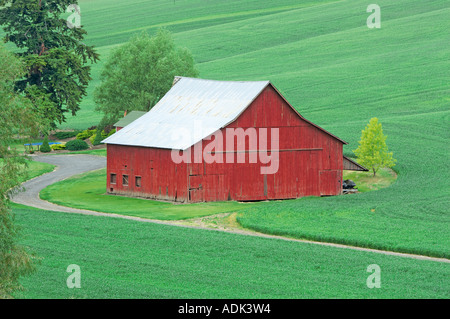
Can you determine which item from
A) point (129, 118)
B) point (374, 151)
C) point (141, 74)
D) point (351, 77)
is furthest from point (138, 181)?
point (351, 77)

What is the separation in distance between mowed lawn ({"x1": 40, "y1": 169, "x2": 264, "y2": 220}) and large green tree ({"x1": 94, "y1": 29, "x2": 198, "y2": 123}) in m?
20.7

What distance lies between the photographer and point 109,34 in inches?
5561

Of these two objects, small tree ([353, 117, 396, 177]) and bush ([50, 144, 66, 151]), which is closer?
small tree ([353, 117, 396, 177])

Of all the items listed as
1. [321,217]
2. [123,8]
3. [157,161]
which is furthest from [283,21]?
[321,217]

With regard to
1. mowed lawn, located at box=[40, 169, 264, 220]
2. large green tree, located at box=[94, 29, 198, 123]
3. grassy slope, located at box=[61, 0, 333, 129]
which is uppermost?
grassy slope, located at box=[61, 0, 333, 129]

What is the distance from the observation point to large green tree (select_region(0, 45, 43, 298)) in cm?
2050

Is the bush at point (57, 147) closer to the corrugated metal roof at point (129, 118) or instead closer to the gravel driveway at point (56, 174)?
the gravel driveway at point (56, 174)

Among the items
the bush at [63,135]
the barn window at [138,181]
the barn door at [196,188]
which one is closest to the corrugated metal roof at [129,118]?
the bush at [63,135]

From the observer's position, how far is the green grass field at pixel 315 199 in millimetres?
26062

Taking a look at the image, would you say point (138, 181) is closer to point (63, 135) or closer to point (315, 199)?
point (315, 199)

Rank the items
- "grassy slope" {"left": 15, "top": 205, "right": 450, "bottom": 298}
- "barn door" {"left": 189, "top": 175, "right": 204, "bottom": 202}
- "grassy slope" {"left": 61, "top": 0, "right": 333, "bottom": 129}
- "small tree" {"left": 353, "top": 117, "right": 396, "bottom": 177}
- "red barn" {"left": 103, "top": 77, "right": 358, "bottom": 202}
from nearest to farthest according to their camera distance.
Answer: "grassy slope" {"left": 15, "top": 205, "right": 450, "bottom": 298}, "barn door" {"left": 189, "top": 175, "right": 204, "bottom": 202}, "red barn" {"left": 103, "top": 77, "right": 358, "bottom": 202}, "small tree" {"left": 353, "top": 117, "right": 396, "bottom": 177}, "grassy slope" {"left": 61, "top": 0, "right": 333, "bottom": 129}

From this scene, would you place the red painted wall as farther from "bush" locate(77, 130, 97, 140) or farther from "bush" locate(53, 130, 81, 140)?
"bush" locate(53, 130, 81, 140)

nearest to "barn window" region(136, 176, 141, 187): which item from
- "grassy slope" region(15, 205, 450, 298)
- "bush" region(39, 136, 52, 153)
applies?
"grassy slope" region(15, 205, 450, 298)

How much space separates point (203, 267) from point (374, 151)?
3059 centimetres
